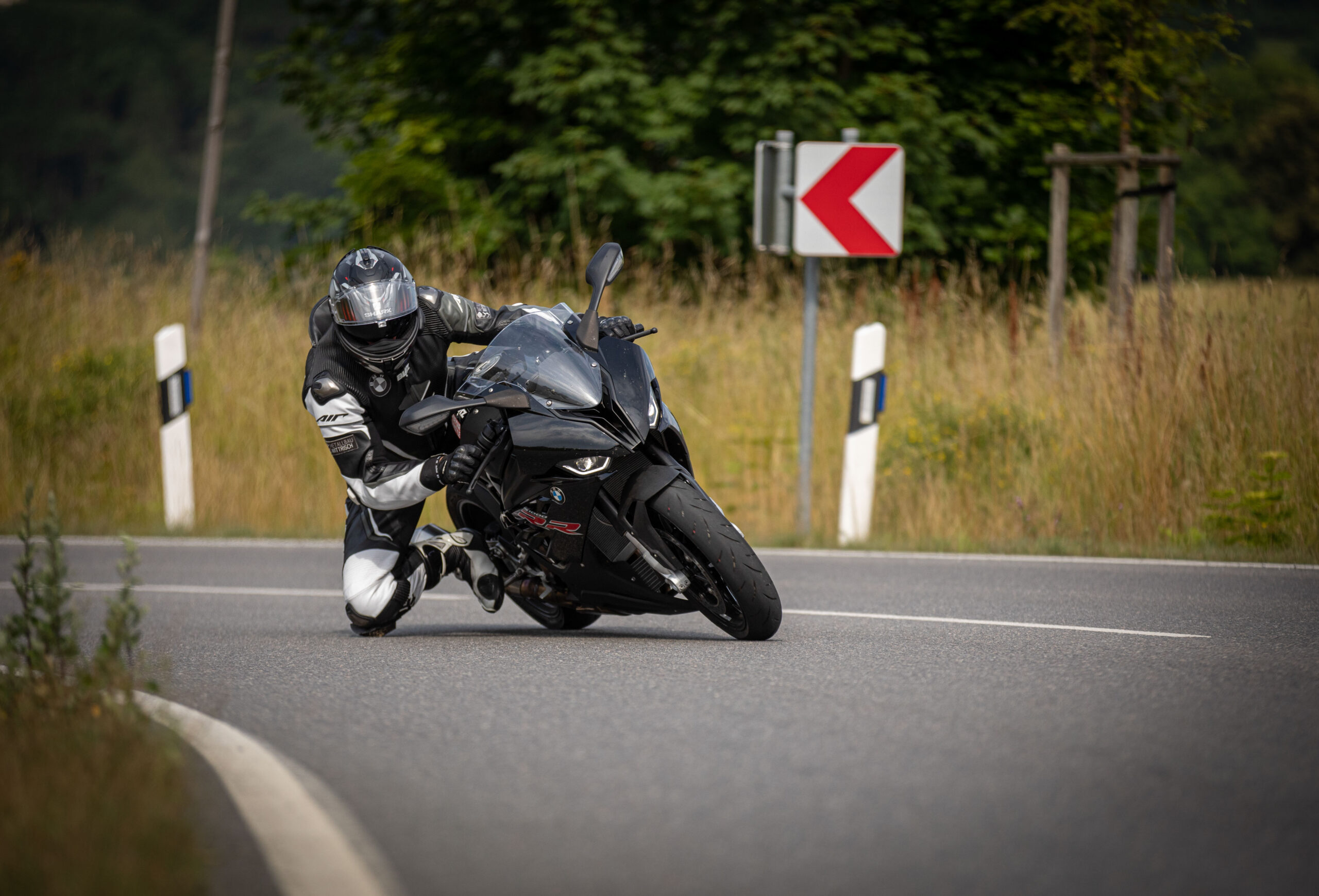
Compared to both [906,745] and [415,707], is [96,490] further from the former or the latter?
[906,745]

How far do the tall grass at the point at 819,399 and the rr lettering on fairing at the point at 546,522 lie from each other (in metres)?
4.82

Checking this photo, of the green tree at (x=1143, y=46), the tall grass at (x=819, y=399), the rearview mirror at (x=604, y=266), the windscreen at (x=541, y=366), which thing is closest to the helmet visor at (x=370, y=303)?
the windscreen at (x=541, y=366)

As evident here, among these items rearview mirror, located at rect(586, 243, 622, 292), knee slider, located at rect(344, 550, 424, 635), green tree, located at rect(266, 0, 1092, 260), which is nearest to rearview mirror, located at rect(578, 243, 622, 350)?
rearview mirror, located at rect(586, 243, 622, 292)

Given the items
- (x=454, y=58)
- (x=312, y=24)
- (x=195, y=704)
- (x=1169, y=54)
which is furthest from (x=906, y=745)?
(x=312, y=24)

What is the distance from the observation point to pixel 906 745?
421 centimetres

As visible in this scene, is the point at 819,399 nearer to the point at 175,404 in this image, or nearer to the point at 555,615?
the point at 175,404

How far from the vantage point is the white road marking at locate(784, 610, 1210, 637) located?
624 centimetres

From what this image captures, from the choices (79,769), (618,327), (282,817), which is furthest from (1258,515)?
(79,769)

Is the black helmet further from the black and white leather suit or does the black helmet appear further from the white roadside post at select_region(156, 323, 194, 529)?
the white roadside post at select_region(156, 323, 194, 529)

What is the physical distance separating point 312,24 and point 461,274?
8840mm

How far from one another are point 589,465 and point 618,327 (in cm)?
79

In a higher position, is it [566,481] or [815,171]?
[815,171]

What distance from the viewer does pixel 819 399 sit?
12.7 metres

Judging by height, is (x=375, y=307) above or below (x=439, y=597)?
above
